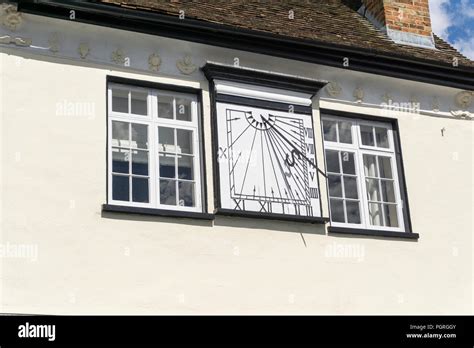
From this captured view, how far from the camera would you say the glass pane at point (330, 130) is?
11.9 metres

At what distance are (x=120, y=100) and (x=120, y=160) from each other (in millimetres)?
823

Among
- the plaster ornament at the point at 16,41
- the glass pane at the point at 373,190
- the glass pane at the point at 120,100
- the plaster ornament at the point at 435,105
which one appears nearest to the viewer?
the plaster ornament at the point at 16,41

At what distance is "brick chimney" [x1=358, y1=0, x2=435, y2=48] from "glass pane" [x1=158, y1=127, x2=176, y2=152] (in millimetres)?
4349

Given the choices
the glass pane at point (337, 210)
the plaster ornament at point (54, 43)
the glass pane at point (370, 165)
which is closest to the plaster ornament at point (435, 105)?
the glass pane at point (370, 165)

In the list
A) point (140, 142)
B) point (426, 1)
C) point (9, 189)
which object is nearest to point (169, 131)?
point (140, 142)

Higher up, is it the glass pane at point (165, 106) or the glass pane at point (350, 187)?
the glass pane at point (165, 106)

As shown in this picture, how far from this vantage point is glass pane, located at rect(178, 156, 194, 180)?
10.9 metres

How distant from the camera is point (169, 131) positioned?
10922 millimetres

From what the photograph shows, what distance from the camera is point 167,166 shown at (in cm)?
1078

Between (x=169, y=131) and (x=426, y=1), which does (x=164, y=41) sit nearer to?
(x=169, y=131)

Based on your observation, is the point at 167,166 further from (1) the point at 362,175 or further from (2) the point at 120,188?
(1) the point at 362,175

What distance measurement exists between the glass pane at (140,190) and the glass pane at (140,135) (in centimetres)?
45

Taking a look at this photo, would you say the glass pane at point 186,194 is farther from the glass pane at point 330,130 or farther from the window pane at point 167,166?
Answer: the glass pane at point 330,130

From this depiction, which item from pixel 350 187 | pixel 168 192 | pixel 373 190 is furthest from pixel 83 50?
pixel 373 190
